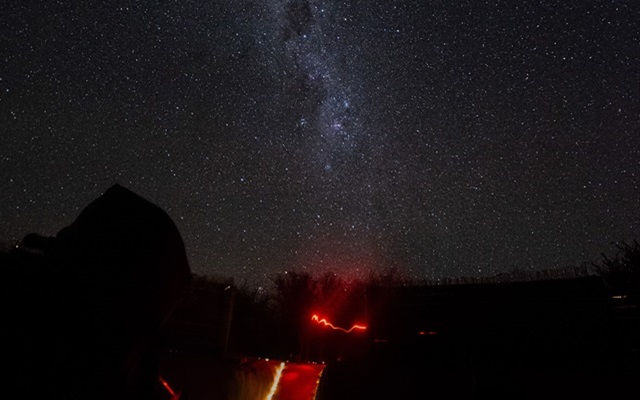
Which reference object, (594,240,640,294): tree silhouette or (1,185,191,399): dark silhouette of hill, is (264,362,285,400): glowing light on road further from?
(594,240,640,294): tree silhouette

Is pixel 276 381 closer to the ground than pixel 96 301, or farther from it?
closer to the ground

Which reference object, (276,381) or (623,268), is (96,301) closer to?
(276,381)

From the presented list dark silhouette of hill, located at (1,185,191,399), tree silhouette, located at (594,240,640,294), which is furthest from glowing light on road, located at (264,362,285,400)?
tree silhouette, located at (594,240,640,294)

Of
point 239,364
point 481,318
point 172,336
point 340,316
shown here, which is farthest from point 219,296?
point 340,316

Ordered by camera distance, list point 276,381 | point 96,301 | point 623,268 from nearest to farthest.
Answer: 1. point 96,301
2. point 276,381
3. point 623,268

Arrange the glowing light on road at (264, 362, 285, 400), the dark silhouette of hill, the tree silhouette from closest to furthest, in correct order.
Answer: the dark silhouette of hill < the glowing light on road at (264, 362, 285, 400) < the tree silhouette

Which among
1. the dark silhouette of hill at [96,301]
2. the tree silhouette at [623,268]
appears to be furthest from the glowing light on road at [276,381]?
the tree silhouette at [623,268]

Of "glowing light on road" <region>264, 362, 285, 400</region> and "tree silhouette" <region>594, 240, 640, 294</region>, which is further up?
"tree silhouette" <region>594, 240, 640, 294</region>

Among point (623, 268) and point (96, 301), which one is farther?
point (623, 268)

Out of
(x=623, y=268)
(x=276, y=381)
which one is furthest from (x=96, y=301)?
(x=623, y=268)

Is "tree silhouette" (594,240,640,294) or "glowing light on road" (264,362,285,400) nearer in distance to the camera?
"glowing light on road" (264,362,285,400)

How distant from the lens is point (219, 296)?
15.3 metres

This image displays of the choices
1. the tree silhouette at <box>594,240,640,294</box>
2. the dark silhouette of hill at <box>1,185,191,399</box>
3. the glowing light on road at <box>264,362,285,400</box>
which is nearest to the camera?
the dark silhouette of hill at <box>1,185,191,399</box>

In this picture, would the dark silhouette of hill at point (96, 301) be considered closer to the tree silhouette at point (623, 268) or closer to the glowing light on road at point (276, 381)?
the glowing light on road at point (276, 381)
